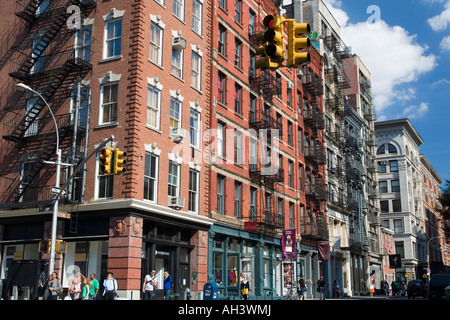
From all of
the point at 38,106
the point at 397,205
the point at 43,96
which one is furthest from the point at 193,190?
the point at 397,205

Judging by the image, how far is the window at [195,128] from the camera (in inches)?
1204

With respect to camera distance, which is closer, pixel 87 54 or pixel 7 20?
pixel 87 54


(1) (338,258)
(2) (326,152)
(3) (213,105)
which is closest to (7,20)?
(3) (213,105)

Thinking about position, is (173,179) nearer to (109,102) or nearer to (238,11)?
(109,102)

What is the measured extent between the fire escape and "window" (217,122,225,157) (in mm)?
9676

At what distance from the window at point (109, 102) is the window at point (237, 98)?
1169 cm

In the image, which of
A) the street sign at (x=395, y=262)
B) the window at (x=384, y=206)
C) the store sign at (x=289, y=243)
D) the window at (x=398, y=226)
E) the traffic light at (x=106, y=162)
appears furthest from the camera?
the window at (x=384, y=206)

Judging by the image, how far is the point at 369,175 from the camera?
70812 mm

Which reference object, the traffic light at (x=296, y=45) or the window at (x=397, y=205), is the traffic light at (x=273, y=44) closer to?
the traffic light at (x=296, y=45)

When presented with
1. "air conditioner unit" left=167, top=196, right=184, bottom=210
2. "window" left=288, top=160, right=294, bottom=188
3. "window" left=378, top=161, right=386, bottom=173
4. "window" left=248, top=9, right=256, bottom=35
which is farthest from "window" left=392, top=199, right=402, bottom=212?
"air conditioner unit" left=167, top=196, right=184, bottom=210

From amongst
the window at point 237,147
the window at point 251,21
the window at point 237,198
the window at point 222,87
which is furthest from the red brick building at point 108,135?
the window at point 251,21

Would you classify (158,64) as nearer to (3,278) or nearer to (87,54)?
(87,54)
